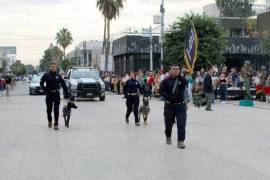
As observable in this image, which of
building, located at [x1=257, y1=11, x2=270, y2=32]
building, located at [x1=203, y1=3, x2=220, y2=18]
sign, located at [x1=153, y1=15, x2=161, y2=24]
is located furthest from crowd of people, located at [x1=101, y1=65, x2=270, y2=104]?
building, located at [x1=203, y1=3, x2=220, y2=18]

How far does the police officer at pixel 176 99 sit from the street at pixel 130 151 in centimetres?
52

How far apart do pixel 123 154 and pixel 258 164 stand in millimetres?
2625

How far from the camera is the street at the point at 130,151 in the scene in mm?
9078

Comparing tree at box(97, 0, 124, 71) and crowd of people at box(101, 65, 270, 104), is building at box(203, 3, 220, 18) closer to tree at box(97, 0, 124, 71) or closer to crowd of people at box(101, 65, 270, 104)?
tree at box(97, 0, 124, 71)

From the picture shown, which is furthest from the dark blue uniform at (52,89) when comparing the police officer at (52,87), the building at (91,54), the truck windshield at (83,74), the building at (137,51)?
the building at (91,54)

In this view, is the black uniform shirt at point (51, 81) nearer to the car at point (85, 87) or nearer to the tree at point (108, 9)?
the car at point (85, 87)

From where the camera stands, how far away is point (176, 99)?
12.1 metres

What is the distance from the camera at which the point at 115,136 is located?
1423 centimetres

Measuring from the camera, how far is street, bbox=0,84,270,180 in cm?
908

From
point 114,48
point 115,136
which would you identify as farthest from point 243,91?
point 114,48

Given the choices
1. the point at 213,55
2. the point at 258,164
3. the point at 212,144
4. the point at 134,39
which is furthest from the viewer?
the point at 134,39

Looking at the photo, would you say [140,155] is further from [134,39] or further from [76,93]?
[134,39]

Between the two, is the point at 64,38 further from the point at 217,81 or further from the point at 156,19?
the point at 217,81

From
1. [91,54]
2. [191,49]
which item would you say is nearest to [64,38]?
[91,54]
